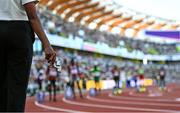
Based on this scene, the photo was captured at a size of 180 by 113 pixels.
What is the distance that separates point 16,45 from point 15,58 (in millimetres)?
103

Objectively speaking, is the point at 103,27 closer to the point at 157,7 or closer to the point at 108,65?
the point at 157,7

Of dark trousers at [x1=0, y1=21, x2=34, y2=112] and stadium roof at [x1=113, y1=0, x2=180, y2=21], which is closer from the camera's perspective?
dark trousers at [x1=0, y1=21, x2=34, y2=112]

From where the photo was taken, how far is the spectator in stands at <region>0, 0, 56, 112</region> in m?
3.53

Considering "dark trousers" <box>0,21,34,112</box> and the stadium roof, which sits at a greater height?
the stadium roof

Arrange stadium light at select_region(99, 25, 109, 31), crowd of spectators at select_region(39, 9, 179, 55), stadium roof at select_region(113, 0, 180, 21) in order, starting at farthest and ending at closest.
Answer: stadium light at select_region(99, 25, 109, 31) → stadium roof at select_region(113, 0, 180, 21) → crowd of spectators at select_region(39, 9, 179, 55)

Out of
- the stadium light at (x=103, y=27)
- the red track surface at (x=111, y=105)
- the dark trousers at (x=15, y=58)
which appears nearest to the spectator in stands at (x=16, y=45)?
the dark trousers at (x=15, y=58)

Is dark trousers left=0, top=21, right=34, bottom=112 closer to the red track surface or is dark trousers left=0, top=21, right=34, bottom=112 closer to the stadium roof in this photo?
the red track surface

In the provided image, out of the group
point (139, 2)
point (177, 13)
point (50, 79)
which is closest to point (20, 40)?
point (50, 79)

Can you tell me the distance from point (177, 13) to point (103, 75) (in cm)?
3869

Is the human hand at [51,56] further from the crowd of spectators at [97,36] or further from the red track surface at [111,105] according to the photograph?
the crowd of spectators at [97,36]

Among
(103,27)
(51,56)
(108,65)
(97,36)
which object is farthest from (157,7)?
(51,56)

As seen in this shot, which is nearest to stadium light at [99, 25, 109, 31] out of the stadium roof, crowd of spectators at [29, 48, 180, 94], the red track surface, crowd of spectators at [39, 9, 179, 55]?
crowd of spectators at [39, 9, 179, 55]

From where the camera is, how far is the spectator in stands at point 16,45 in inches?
139

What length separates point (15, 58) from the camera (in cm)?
354
